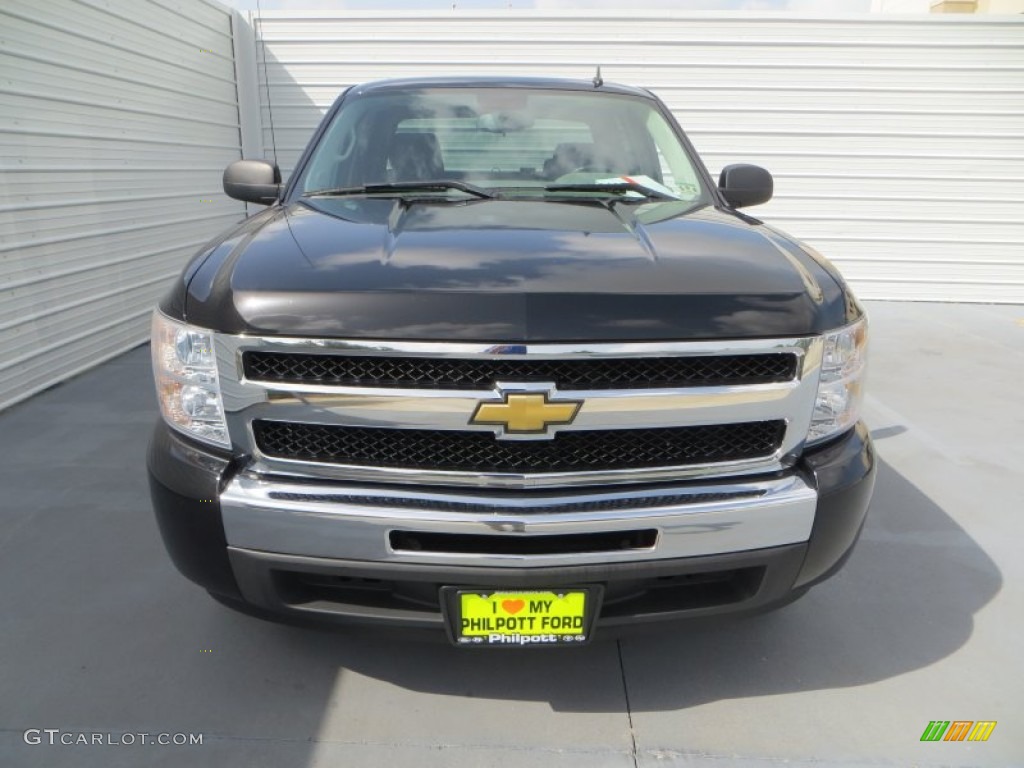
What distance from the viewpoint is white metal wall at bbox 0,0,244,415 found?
4809 mm

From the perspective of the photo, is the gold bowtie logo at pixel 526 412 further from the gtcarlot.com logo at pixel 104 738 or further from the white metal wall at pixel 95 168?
the white metal wall at pixel 95 168

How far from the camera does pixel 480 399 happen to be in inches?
70.3

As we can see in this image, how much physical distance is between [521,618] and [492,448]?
0.44 meters

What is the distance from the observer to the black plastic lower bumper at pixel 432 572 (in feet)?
6.09

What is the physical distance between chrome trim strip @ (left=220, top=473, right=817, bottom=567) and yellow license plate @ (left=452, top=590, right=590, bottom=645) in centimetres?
11

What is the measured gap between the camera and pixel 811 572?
6.66 ft

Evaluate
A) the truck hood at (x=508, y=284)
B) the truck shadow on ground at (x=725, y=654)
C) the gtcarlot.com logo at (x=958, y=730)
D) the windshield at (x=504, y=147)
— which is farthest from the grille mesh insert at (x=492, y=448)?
the windshield at (x=504, y=147)

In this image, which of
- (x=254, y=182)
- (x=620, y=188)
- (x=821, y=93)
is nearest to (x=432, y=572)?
(x=620, y=188)

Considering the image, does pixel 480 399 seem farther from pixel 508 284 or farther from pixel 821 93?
pixel 821 93

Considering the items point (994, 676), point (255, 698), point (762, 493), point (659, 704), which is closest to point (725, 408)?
point (762, 493)

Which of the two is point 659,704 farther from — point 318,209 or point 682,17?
point 682,17

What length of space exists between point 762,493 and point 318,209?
168 centimetres

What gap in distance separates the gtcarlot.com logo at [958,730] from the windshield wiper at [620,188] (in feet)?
6.38

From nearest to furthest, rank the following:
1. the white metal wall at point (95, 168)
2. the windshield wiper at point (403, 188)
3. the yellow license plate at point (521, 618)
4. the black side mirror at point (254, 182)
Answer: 1. the yellow license plate at point (521, 618)
2. the windshield wiper at point (403, 188)
3. the black side mirror at point (254, 182)
4. the white metal wall at point (95, 168)
